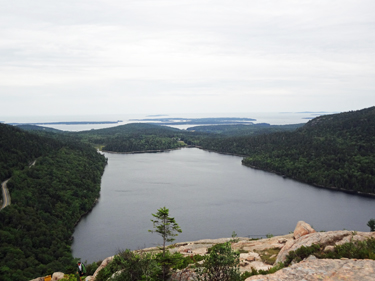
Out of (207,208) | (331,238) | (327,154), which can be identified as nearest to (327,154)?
(327,154)

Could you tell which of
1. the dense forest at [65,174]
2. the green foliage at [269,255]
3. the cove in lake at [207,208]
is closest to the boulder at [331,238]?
the green foliage at [269,255]

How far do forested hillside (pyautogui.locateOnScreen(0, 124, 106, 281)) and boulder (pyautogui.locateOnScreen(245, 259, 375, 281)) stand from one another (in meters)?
28.8

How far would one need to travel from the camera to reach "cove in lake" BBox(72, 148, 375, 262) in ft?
205

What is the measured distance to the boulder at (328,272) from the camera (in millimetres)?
12539

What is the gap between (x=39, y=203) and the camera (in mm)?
70312

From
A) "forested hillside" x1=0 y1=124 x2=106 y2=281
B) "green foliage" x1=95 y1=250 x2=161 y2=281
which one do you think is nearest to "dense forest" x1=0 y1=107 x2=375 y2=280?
"forested hillside" x1=0 y1=124 x2=106 y2=281

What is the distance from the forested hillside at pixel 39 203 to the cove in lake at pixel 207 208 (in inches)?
181

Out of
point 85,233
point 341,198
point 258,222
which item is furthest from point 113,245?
point 341,198

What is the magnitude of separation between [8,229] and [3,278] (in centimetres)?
1640

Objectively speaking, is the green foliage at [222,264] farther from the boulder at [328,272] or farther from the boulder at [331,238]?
the boulder at [331,238]

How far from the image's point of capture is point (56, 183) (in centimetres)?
8450

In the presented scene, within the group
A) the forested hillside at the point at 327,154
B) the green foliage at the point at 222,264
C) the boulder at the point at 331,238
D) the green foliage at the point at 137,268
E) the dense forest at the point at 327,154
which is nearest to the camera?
the green foliage at the point at 222,264

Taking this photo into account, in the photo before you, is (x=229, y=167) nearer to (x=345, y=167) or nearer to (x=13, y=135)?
(x=345, y=167)

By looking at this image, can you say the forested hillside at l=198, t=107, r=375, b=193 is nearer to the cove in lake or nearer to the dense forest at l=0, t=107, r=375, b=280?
the dense forest at l=0, t=107, r=375, b=280
